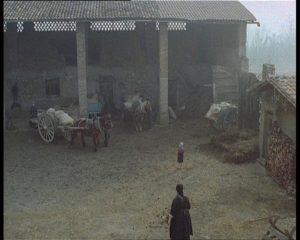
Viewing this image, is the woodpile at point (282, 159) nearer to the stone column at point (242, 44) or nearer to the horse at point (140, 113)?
the horse at point (140, 113)

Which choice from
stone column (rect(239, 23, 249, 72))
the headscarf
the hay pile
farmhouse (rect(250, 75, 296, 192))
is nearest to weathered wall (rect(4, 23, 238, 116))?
stone column (rect(239, 23, 249, 72))

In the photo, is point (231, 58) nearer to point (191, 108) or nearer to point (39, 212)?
point (191, 108)

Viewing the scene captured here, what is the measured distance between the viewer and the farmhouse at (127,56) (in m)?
23.6

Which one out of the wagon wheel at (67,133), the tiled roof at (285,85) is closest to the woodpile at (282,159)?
the tiled roof at (285,85)

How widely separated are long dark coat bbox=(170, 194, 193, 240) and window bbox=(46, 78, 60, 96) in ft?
56.5

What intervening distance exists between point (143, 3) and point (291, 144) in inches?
528

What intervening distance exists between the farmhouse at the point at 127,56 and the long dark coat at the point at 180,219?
14586mm

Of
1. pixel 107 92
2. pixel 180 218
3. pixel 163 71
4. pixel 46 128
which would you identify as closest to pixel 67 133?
pixel 46 128

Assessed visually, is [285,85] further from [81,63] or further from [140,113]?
[81,63]

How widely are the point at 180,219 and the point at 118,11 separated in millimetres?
15271

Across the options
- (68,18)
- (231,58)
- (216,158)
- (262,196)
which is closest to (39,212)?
(262,196)

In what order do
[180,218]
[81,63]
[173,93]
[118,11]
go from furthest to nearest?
[173,93]
[118,11]
[81,63]
[180,218]

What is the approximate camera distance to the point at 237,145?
53.0ft

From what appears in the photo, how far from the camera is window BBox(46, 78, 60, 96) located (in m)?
24.5
